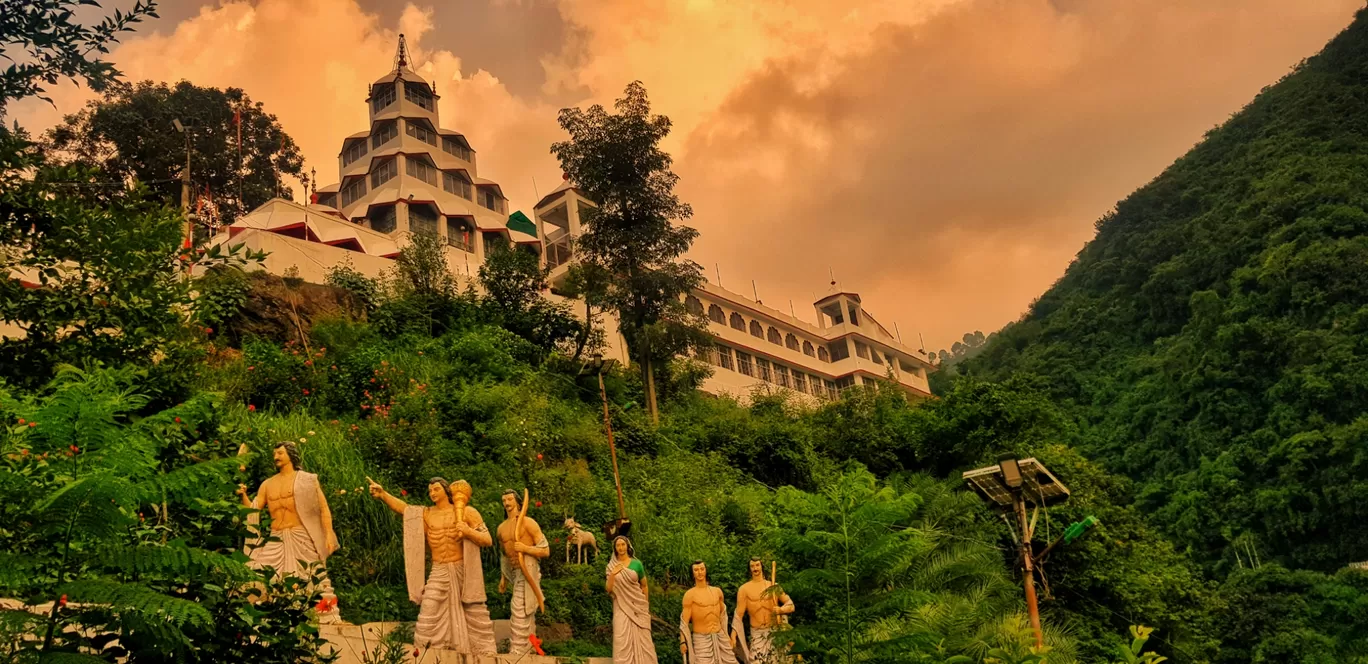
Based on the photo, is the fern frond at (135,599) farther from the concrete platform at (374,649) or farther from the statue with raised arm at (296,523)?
the statue with raised arm at (296,523)

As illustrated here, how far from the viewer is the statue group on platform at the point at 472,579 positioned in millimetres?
10531

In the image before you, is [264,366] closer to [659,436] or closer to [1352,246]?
[659,436]

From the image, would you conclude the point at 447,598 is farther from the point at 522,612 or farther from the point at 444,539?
the point at 522,612

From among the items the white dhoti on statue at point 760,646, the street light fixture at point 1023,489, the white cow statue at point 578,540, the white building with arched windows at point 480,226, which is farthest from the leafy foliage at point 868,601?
the white building with arched windows at point 480,226

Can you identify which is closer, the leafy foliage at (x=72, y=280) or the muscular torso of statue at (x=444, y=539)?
the leafy foliage at (x=72, y=280)

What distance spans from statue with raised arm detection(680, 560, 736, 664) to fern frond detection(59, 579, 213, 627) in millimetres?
8419

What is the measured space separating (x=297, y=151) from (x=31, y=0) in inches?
1172

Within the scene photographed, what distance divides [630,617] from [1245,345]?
104 feet

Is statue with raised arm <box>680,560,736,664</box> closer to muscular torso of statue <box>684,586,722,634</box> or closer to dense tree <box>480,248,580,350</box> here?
muscular torso of statue <box>684,586,722,634</box>

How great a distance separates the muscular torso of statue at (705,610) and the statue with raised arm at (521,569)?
1.70 meters

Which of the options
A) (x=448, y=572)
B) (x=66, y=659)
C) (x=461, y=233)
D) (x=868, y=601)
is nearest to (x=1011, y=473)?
(x=868, y=601)

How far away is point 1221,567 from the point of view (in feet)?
106

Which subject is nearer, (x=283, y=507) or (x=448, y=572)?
(x=283, y=507)

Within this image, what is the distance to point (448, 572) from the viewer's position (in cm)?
1091
